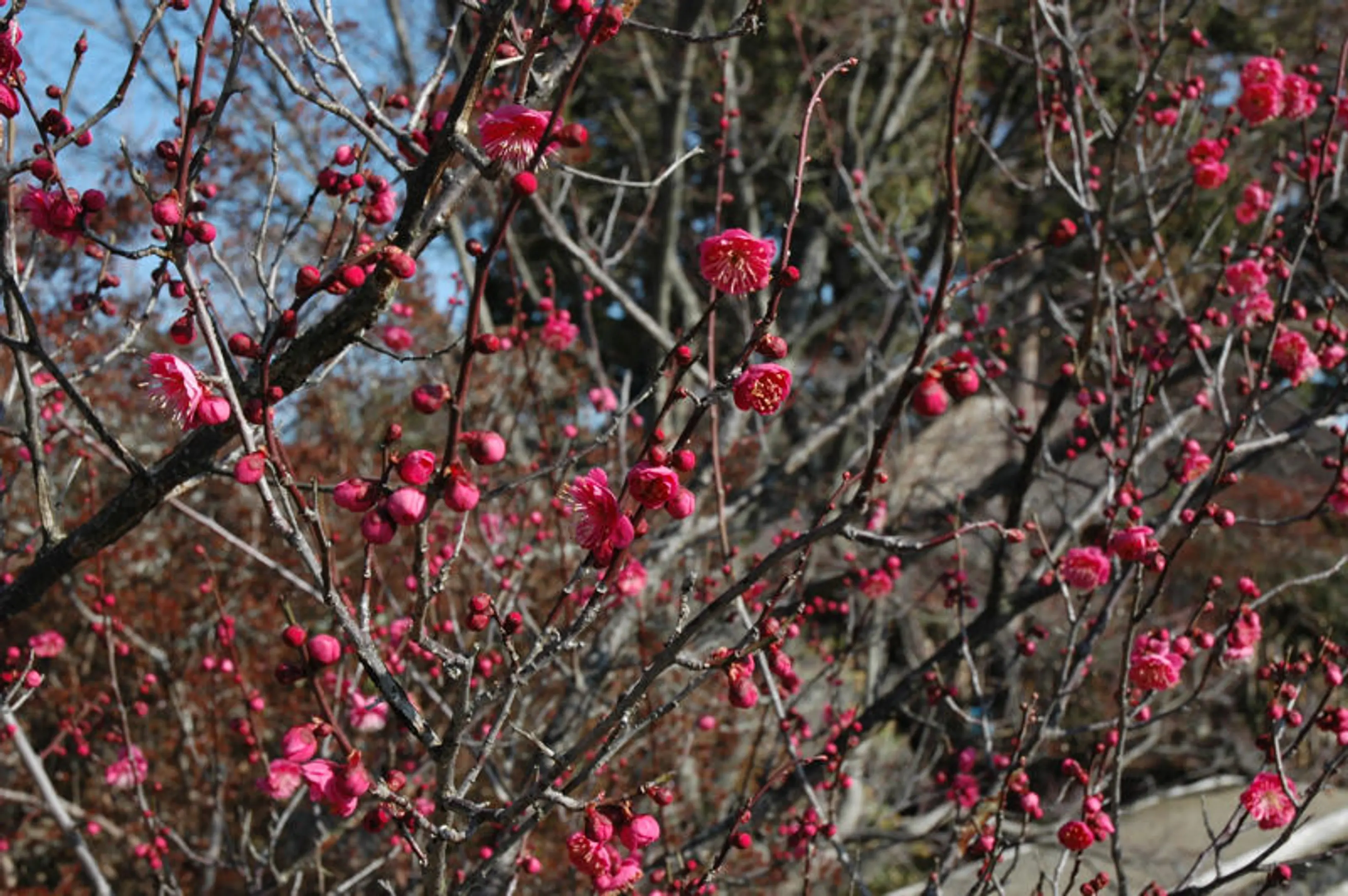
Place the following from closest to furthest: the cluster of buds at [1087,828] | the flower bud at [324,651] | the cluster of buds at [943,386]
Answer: the cluster of buds at [943,386]
the flower bud at [324,651]
the cluster of buds at [1087,828]

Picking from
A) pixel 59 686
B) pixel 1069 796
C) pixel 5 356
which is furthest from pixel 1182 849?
pixel 5 356

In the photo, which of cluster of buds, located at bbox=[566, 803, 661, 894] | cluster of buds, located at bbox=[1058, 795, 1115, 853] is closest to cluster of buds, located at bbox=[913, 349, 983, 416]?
cluster of buds, located at bbox=[566, 803, 661, 894]

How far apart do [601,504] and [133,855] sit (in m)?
4.99

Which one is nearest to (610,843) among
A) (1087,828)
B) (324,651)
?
(324,651)

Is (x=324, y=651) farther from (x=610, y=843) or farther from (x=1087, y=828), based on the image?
(x=1087, y=828)

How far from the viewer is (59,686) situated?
5773mm

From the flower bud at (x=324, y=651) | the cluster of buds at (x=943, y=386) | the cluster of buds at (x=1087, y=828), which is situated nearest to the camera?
the cluster of buds at (x=943, y=386)

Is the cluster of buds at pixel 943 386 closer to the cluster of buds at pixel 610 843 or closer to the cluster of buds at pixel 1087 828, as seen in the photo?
the cluster of buds at pixel 610 843

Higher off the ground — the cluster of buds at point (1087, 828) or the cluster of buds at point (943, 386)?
the cluster of buds at point (943, 386)

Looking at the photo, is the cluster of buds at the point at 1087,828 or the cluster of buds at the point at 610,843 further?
the cluster of buds at the point at 1087,828

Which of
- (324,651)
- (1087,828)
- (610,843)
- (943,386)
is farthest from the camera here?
(1087,828)

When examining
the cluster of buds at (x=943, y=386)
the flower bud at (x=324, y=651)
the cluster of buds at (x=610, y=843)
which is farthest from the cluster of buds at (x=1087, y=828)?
the flower bud at (x=324, y=651)

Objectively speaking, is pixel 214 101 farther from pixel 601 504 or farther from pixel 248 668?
pixel 248 668

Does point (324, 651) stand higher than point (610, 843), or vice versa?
point (324, 651)
